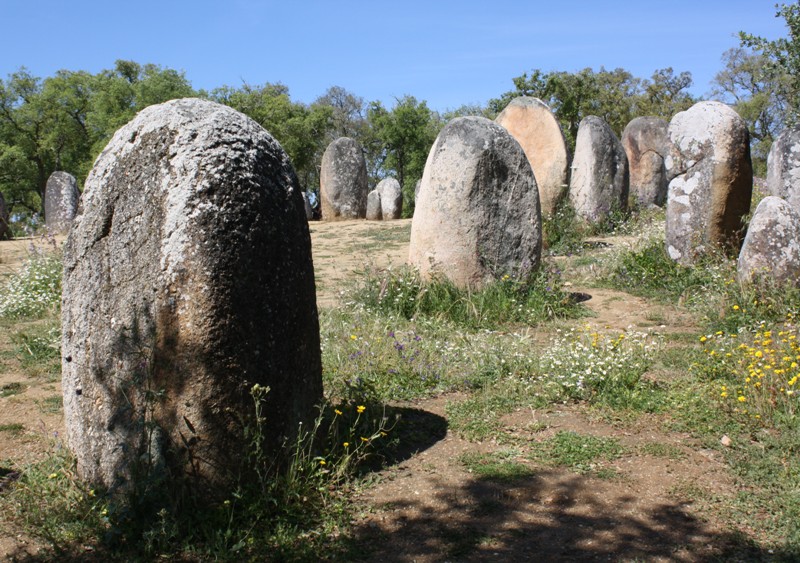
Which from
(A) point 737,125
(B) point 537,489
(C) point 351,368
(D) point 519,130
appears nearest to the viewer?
(B) point 537,489

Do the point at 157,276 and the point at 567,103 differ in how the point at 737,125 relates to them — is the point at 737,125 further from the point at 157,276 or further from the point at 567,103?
the point at 567,103

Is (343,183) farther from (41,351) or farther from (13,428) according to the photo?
(13,428)

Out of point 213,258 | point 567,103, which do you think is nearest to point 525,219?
point 213,258

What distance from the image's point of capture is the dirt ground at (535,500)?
3.49m

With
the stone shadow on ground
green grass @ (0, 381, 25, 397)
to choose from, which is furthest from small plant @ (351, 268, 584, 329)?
the stone shadow on ground

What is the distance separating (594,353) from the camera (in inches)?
237

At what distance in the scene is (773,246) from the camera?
8.00 m

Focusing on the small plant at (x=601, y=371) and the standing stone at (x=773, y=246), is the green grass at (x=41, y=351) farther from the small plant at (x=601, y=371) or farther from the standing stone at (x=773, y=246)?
the standing stone at (x=773, y=246)

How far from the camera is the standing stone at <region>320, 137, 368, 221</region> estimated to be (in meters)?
24.0

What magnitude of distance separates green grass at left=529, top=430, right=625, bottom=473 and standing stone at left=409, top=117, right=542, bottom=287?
393cm

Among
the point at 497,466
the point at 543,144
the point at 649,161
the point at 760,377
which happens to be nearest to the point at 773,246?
the point at 760,377

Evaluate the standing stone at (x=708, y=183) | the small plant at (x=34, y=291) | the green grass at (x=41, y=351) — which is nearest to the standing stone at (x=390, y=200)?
the standing stone at (x=708, y=183)

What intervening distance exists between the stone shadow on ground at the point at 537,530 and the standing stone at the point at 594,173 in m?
12.5

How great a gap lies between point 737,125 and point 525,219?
3.51 meters
